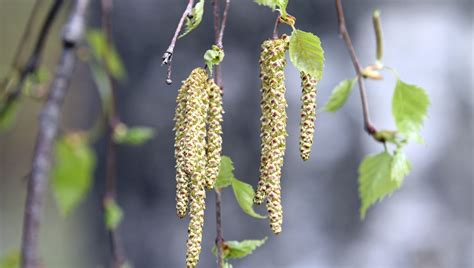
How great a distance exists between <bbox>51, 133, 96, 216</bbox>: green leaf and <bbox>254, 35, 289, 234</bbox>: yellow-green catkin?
27.9 inches

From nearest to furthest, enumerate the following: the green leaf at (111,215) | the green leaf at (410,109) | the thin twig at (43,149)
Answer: the thin twig at (43,149)
the green leaf at (410,109)
the green leaf at (111,215)

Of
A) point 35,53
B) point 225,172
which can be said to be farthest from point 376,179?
point 35,53

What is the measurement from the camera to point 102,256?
7.03 feet

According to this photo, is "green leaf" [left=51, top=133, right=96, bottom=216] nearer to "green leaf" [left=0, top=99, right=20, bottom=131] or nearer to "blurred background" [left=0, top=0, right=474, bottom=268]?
"green leaf" [left=0, top=99, right=20, bottom=131]

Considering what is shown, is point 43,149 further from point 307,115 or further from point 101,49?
point 101,49

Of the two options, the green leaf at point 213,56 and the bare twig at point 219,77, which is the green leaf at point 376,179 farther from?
the green leaf at point 213,56

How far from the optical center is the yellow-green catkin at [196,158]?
27.2 inches

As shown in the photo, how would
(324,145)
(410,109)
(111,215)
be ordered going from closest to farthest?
(410,109), (111,215), (324,145)

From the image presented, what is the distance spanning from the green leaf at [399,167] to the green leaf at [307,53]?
10.8 inches

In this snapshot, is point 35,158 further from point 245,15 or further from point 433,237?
point 433,237

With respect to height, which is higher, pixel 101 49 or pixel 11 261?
pixel 101 49

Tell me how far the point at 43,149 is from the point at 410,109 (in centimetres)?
56

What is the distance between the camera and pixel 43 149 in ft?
1.96

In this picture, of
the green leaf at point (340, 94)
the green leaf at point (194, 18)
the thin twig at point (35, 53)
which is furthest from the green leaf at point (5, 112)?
the green leaf at point (194, 18)
